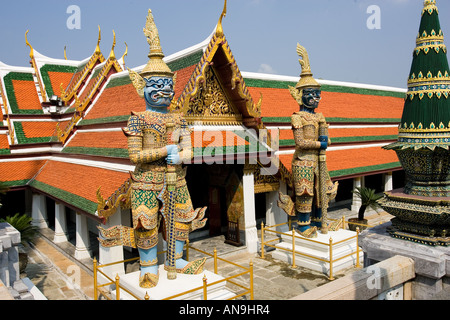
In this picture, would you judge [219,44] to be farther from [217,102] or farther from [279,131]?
[279,131]

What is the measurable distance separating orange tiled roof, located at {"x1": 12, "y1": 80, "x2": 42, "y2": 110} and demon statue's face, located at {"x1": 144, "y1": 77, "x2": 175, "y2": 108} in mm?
13265

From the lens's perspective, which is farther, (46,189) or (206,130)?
(46,189)

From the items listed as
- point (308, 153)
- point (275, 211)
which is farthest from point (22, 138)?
point (308, 153)

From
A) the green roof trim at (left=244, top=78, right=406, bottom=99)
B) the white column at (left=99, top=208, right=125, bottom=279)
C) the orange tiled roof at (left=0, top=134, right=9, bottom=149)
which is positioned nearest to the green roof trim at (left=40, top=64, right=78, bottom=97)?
the orange tiled roof at (left=0, top=134, right=9, bottom=149)

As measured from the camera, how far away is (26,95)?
1894cm

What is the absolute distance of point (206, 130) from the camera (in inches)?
452

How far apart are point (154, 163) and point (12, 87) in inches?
601

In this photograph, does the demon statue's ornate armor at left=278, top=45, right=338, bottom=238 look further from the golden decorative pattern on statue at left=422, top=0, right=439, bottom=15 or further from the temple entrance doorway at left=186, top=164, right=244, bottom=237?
the golden decorative pattern on statue at left=422, top=0, right=439, bottom=15

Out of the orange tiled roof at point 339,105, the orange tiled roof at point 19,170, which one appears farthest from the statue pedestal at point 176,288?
the orange tiled roof at point 19,170

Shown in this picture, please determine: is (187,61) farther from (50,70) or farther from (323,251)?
(50,70)

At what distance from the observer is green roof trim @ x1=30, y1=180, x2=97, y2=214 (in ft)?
34.9

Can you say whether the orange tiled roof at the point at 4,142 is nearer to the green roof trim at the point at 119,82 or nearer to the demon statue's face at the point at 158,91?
the green roof trim at the point at 119,82

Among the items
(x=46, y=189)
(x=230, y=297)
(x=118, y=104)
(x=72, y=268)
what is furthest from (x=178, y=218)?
(x=46, y=189)
